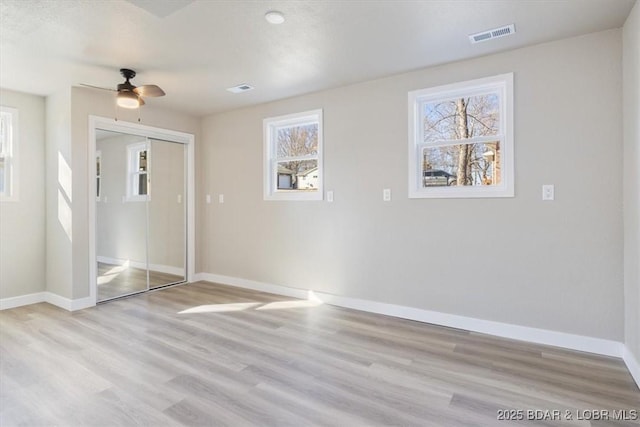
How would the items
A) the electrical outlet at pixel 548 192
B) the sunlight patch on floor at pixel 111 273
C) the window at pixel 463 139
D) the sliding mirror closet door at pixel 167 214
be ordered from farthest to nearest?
1. the sliding mirror closet door at pixel 167 214
2. the sunlight patch on floor at pixel 111 273
3. the window at pixel 463 139
4. the electrical outlet at pixel 548 192

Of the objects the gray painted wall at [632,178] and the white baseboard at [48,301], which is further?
the white baseboard at [48,301]

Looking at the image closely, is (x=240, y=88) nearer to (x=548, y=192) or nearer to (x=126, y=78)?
(x=126, y=78)

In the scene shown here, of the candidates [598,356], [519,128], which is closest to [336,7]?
[519,128]

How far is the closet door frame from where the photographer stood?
4090mm

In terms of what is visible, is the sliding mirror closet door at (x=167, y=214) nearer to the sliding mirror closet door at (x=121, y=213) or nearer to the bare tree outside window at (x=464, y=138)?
the sliding mirror closet door at (x=121, y=213)

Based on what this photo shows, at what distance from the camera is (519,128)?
120 inches

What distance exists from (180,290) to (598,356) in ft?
15.2

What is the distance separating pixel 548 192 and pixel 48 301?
5.58m

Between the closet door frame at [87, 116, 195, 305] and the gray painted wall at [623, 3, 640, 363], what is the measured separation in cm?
499

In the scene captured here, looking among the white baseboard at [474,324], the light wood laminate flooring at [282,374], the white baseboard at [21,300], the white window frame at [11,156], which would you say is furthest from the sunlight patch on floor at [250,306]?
the white window frame at [11,156]

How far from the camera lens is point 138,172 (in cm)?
472

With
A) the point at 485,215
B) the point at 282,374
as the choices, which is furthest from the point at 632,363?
the point at 282,374

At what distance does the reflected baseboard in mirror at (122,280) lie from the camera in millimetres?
4320

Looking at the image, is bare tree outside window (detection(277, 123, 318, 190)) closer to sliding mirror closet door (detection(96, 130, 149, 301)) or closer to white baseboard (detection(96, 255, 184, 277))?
sliding mirror closet door (detection(96, 130, 149, 301))
